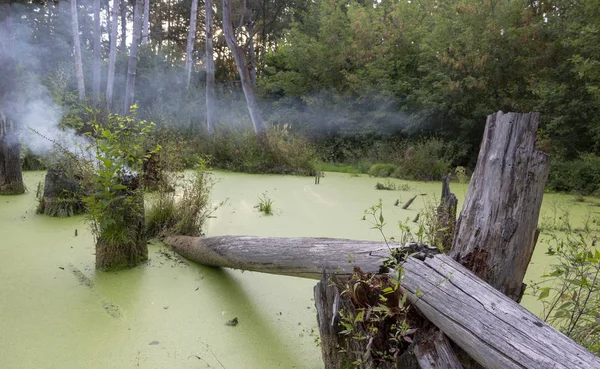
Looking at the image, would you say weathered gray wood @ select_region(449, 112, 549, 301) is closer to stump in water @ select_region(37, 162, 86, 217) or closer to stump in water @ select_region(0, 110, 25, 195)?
stump in water @ select_region(37, 162, 86, 217)

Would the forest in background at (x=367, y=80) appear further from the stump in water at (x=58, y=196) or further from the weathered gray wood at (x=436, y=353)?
the weathered gray wood at (x=436, y=353)

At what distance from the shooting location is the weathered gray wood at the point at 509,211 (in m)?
1.50

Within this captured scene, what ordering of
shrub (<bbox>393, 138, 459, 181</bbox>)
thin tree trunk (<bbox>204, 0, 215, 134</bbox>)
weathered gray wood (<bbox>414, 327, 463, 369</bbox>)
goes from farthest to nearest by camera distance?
thin tree trunk (<bbox>204, 0, 215, 134</bbox>)
shrub (<bbox>393, 138, 459, 181</bbox>)
weathered gray wood (<bbox>414, 327, 463, 369</bbox>)

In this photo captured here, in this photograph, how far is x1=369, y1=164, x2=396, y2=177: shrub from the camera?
28.3 feet

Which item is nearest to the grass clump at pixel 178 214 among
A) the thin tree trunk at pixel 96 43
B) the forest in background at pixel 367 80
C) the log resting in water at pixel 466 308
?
the log resting in water at pixel 466 308

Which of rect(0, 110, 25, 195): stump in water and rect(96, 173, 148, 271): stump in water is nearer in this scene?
rect(96, 173, 148, 271): stump in water

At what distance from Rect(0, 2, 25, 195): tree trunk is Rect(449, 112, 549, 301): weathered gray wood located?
17.1ft

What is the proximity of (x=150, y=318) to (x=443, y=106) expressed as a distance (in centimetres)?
925

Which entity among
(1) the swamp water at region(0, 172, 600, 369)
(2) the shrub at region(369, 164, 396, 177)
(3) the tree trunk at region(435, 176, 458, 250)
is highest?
(2) the shrub at region(369, 164, 396, 177)

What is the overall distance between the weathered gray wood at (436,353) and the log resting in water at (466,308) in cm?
4

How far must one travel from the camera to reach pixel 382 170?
8.67 metres

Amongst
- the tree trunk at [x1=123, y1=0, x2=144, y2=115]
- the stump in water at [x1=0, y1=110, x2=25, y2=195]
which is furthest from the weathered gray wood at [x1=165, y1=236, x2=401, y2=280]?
the tree trunk at [x1=123, y1=0, x2=144, y2=115]

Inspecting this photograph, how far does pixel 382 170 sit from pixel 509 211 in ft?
23.7

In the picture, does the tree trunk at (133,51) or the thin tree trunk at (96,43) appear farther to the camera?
the thin tree trunk at (96,43)
